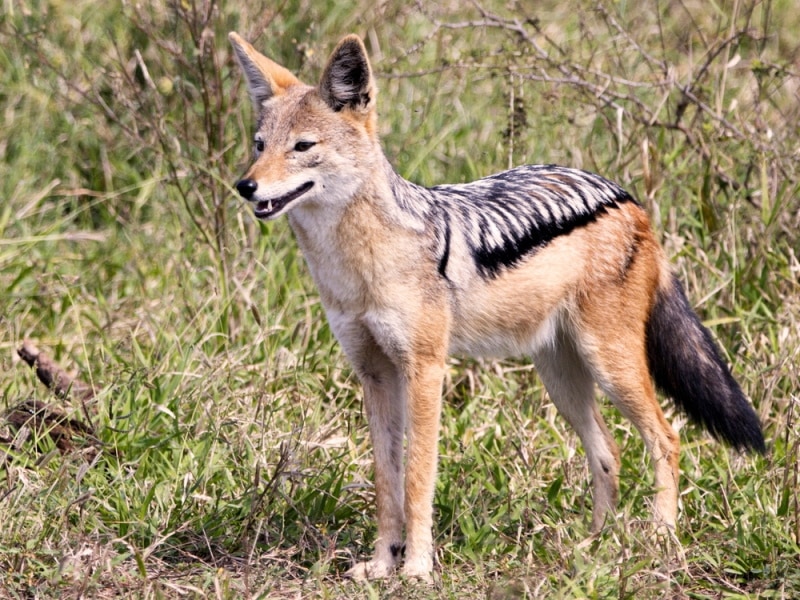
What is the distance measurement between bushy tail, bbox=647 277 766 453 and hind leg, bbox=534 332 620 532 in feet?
1.04

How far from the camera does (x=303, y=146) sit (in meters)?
Result: 4.46

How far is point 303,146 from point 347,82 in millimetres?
336

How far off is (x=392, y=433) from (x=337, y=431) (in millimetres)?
827

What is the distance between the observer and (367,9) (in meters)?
8.92

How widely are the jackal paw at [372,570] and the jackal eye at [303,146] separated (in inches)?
65.3

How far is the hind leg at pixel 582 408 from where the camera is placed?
5.19m

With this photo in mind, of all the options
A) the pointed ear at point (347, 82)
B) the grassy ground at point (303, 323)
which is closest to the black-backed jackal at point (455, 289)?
the pointed ear at point (347, 82)

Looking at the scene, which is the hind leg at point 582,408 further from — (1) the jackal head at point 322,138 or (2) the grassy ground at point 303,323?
(1) the jackal head at point 322,138

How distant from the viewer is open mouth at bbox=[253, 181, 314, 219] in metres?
4.25

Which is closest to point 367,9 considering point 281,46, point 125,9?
point 281,46

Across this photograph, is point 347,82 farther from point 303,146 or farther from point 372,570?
point 372,570

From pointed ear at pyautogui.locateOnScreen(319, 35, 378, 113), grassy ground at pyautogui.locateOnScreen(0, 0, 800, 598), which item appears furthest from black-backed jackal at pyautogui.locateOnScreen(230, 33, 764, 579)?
grassy ground at pyautogui.locateOnScreen(0, 0, 800, 598)

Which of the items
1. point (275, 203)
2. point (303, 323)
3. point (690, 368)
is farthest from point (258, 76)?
point (690, 368)

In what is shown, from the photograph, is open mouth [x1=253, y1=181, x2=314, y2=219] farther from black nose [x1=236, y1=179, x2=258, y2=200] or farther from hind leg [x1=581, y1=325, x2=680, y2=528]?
hind leg [x1=581, y1=325, x2=680, y2=528]
